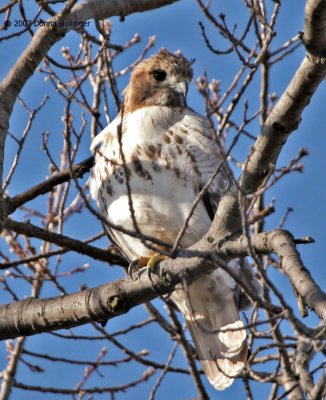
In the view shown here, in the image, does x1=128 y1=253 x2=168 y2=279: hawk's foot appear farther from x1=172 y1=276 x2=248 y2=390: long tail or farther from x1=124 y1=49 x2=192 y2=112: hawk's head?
x1=124 y1=49 x2=192 y2=112: hawk's head

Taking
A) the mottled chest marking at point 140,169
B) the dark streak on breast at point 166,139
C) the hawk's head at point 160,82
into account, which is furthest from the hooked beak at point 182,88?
the mottled chest marking at point 140,169

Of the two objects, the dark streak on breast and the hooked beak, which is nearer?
the dark streak on breast

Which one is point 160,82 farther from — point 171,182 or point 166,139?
point 171,182

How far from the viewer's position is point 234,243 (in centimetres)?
329

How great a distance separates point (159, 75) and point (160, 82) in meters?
0.06

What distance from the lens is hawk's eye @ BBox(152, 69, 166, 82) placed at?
17.1ft

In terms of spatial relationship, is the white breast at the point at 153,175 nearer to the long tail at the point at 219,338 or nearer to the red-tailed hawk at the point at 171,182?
the red-tailed hawk at the point at 171,182

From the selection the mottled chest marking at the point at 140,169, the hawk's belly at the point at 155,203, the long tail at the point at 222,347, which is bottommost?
the long tail at the point at 222,347

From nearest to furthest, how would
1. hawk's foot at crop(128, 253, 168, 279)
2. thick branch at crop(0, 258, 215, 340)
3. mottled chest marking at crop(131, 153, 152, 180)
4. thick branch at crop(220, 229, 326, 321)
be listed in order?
thick branch at crop(220, 229, 326, 321) → thick branch at crop(0, 258, 215, 340) → hawk's foot at crop(128, 253, 168, 279) → mottled chest marking at crop(131, 153, 152, 180)

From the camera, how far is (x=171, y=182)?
4.48 metres

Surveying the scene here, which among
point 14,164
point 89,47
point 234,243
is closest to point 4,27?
point 14,164

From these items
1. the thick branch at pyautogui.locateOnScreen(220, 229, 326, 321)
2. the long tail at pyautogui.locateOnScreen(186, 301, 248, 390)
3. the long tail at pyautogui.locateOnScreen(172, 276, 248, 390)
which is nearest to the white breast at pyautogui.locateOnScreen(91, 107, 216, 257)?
the long tail at pyautogui.locateOnScreen(172, 276, 248, 390)

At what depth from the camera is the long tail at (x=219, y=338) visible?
15.9 feet

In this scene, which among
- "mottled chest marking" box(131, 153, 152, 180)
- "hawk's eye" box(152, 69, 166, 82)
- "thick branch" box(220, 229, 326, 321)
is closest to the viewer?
"thick branch" box(220, 229, 326, 321)
